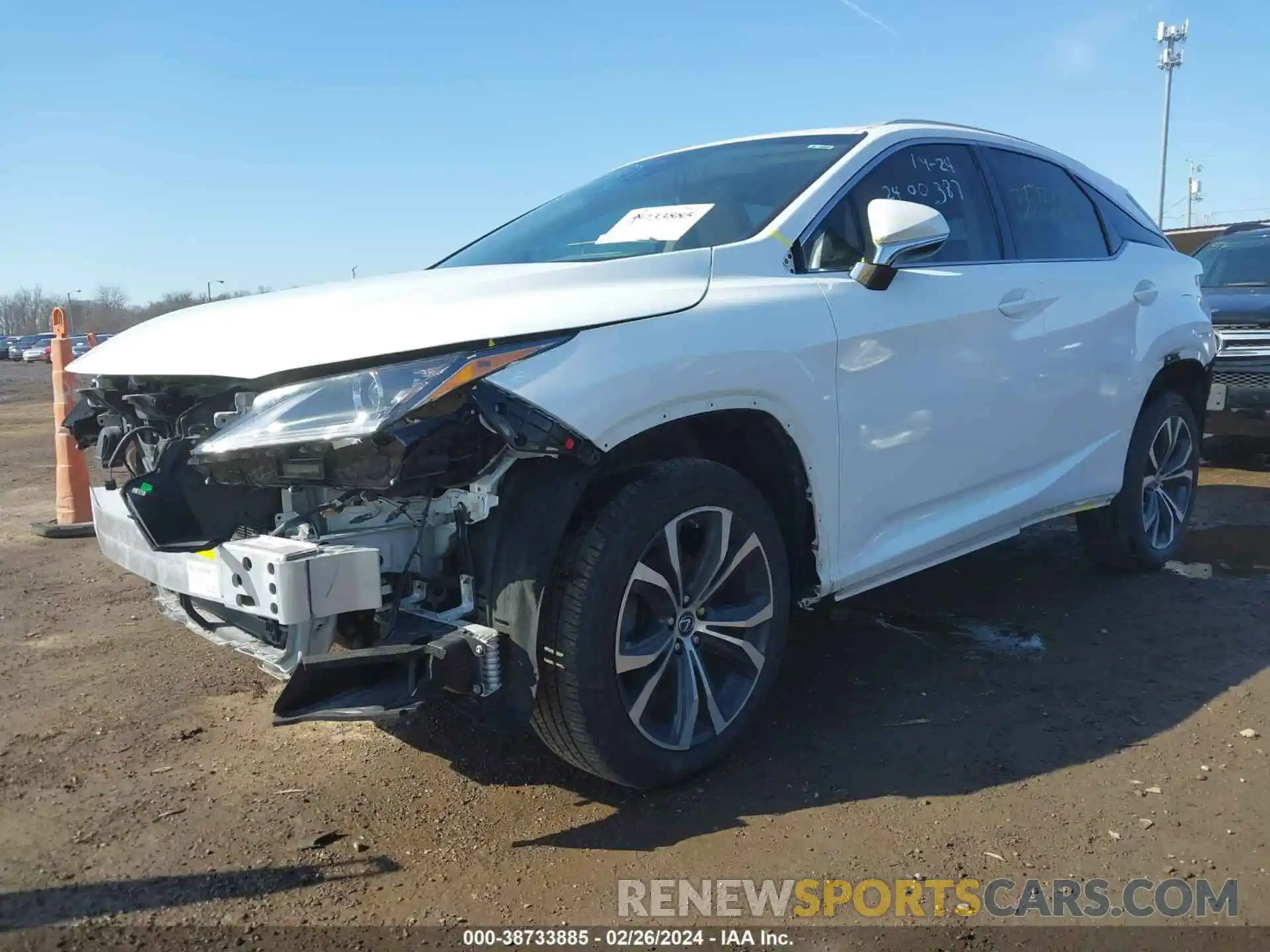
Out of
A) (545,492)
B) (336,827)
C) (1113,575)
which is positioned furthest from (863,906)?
(1113,575)

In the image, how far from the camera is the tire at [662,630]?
2.64 m

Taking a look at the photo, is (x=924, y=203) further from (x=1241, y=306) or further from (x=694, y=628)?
(x=1241, y=306)

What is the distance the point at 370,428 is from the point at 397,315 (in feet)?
1.31

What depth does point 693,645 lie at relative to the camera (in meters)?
3.02

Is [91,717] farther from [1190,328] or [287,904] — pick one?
[1190,328]

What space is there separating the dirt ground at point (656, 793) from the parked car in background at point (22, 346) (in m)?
52.5

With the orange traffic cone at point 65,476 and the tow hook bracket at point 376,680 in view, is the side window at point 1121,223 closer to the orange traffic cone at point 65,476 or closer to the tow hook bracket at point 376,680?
the tow hook bracket at point 376,680

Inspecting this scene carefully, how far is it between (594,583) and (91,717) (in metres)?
2.16

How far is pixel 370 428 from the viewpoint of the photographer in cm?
234

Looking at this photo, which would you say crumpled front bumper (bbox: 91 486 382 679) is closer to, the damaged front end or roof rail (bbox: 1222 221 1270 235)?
the damaged front end

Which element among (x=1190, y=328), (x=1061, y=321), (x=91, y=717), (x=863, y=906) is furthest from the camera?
(x=1190, y=328)

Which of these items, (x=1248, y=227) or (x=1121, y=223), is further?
(x=1248, y=227)

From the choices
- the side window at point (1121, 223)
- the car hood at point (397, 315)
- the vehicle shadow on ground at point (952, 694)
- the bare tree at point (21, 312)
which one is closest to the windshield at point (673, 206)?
the car hood at point (397, 315)

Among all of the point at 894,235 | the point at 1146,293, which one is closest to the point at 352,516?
the point at 894,235
